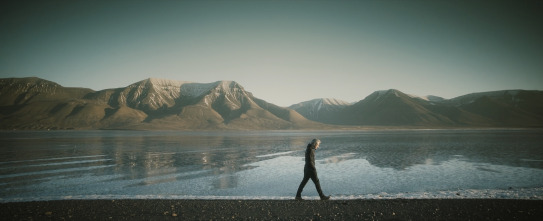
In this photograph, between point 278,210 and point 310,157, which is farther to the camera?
point 310,157

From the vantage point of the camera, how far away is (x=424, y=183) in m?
20.3

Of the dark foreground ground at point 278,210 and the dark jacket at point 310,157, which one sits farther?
the dark jacket at point 310,157

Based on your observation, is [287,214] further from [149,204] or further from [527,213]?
[527,213]

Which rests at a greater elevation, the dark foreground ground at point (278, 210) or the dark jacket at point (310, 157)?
the dark jacket at point (310, 157)

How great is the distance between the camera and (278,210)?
12.5m

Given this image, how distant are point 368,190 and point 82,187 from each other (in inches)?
775

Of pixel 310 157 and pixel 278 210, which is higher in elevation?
pixel 310 157

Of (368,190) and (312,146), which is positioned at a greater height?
(312,146)

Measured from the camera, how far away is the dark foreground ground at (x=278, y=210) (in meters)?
11.4

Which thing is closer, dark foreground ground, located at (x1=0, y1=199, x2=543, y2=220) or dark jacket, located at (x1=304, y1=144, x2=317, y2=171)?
dark foreground ground, located at (x1=0, y1=199, x2=543, y2=220)

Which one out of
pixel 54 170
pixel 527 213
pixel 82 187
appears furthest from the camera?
pixel 54 170

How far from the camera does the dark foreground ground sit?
11.4 meters

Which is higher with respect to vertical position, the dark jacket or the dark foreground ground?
the dark jacket

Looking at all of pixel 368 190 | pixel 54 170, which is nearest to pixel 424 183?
pixel 368 190
